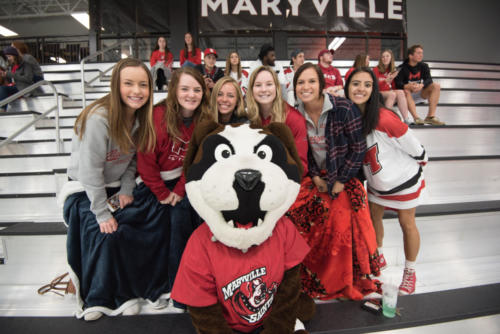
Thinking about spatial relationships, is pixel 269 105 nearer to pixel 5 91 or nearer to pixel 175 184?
pixel 175 184

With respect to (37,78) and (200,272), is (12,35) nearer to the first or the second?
(37,78)

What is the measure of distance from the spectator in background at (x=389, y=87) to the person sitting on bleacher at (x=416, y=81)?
0.09 m

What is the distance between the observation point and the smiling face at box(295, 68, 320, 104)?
57.2 inches

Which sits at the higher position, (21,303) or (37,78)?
(37,78)

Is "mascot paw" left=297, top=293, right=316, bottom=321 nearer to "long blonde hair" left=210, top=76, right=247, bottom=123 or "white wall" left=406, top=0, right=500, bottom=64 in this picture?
"long blonde hair" left=210, top=76, right=247, bottom=123

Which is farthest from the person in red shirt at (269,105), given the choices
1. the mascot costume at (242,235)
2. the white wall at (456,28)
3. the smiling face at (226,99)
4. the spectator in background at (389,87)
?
the white wall at (456,28)

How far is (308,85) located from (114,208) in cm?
126

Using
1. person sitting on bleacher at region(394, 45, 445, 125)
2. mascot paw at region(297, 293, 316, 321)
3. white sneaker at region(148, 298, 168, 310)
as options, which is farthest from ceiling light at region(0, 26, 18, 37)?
mascot paw at region(297, 293, 316, 321)

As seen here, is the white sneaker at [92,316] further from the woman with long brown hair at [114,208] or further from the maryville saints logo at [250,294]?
the maryville saints logo at [250,294]

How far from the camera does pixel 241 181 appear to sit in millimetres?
830

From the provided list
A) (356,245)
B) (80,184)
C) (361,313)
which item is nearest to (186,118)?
(80,184)

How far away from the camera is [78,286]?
136cm

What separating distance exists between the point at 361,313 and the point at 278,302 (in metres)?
0.61

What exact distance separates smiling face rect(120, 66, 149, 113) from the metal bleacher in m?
1.04
